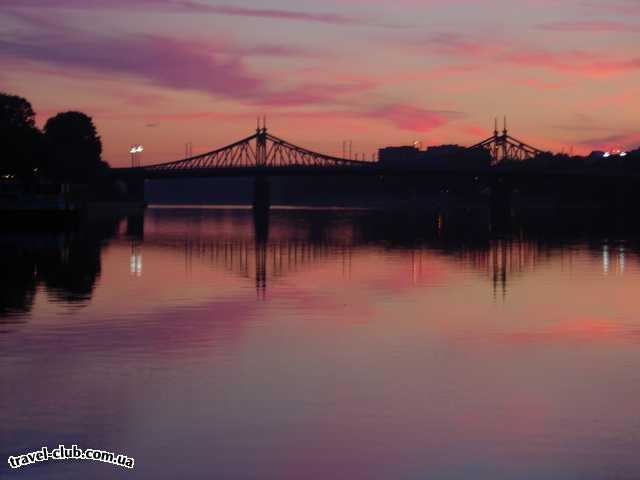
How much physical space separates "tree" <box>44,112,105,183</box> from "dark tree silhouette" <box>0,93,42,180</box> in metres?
15.3

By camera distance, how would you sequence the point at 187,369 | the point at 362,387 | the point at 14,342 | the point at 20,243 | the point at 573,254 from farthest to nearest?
1. the point at 20,243
2. the point at 573,254
3. the point at 14,342
4. the point at 187,369
5. the point at 362,387

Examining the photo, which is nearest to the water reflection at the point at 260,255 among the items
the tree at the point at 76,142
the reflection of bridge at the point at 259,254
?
the reflection of bridge at the point at 259,254

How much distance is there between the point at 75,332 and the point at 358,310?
7.12 m

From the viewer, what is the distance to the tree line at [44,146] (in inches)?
3499

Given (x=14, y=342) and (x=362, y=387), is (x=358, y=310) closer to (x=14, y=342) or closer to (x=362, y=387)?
(x=14, y=342)

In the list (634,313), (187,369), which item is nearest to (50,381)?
(187,369)

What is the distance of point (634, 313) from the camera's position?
1027 inches

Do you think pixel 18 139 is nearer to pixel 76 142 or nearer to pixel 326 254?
pixel 326 254

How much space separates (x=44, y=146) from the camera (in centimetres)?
10056

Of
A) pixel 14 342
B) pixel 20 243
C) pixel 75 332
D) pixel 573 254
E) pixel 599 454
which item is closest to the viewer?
pixel 599 454

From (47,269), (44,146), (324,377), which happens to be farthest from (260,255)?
(44,146)

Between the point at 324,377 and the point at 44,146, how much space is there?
288 ft

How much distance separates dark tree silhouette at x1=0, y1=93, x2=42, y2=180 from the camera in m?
87.8

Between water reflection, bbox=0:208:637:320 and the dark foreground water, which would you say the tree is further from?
the dark foreground water
